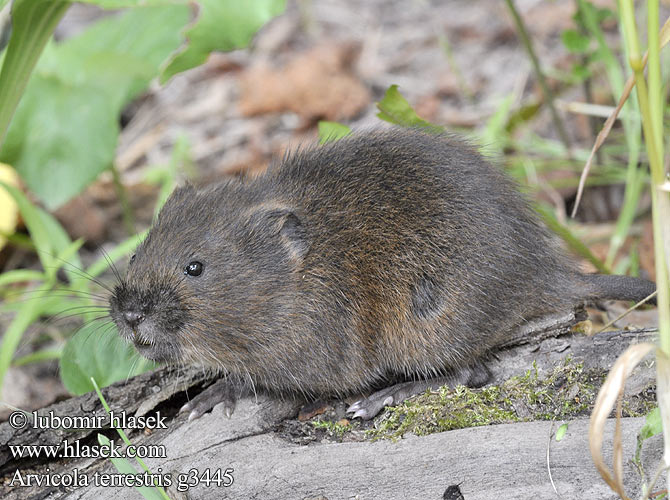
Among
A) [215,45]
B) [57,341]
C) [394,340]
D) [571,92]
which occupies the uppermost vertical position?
[215,45]

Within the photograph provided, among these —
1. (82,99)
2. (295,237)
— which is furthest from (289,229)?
(82,99)

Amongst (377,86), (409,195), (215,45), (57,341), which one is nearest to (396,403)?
(409,195)

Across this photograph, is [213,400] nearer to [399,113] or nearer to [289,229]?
[289,229]

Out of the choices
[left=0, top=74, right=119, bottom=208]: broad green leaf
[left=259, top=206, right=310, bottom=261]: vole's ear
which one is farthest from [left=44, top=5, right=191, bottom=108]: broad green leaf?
[left=259, top=206, right=310, bottom=261]: vole's ear

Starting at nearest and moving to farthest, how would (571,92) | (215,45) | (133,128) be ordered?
(215,45)
(571,92)
(133,128)

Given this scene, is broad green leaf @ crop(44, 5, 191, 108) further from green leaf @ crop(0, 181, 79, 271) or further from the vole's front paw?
the vole's front paw

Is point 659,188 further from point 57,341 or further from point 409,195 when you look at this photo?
point 57,341

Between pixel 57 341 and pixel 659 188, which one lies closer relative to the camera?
pixel 659 188
